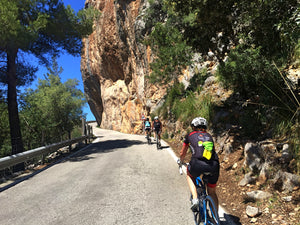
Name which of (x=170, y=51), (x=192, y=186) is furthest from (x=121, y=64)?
(x=192, y=186)

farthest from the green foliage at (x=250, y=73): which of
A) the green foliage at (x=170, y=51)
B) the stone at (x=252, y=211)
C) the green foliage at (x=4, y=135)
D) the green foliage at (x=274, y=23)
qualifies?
the green foliage at (x=4, y=135)

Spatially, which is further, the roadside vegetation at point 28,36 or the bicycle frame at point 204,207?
the roadside vegetation at point 28,36

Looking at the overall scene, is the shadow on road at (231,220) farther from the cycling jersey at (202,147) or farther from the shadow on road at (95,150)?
the shadow on road at (95,150)

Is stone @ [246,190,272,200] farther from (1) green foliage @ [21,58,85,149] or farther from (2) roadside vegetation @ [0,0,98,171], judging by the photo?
(1) green foliage @ [21,58,85,149]

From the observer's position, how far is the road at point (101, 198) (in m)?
3.73

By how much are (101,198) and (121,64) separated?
104ft

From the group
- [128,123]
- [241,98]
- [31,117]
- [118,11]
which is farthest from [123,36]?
[241,98]

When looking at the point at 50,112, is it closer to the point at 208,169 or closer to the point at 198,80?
the point at 198,80

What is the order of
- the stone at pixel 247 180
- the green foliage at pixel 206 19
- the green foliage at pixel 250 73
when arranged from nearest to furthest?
the stone at pixel 247 180 → the green foliage at pixel 206 19 → the green foliage at pixel 250 73

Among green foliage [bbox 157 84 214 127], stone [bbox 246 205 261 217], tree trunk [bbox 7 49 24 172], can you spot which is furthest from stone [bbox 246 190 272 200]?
tree trunk [bbox 7 49 24 172]

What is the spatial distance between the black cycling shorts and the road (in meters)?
Result: 0.89

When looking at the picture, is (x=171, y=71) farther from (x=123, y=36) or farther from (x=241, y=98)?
(x=123, y=36)

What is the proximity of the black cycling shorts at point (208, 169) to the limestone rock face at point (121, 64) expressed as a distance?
20923mm

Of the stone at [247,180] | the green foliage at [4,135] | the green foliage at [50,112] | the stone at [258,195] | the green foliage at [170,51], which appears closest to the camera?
the stone at [258,195]
